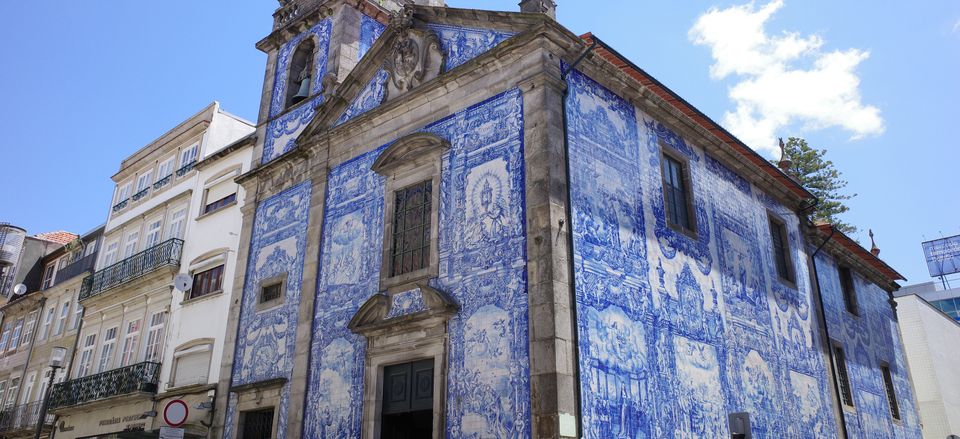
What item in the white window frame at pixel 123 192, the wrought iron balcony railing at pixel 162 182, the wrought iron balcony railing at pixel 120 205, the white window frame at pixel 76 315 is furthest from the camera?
the white window frame at pixel 123 192

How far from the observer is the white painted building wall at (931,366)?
20.7 metres

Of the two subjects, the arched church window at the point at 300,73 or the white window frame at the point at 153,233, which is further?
the white window frame at the point at 153,233

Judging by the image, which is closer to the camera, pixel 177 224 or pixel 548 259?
pixel 548 259

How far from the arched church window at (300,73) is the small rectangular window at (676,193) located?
7.33 meters

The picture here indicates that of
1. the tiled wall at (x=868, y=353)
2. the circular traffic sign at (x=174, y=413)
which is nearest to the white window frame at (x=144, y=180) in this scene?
the circular traffic sign at (x=174, y=413)

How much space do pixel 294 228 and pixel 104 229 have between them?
11.2 metres

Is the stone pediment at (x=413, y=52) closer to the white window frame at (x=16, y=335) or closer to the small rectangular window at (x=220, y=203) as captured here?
the small rectangular window at (x=220, y=203)

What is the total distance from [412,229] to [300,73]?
6542 millimetres

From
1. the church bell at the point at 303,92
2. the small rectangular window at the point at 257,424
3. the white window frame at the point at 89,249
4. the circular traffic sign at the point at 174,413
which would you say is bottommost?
the circular traffic sign at the point at 174,413

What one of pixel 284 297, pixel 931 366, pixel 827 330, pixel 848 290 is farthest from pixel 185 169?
pixel 931 366

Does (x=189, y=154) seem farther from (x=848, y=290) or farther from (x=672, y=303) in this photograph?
(x=848, y=290)

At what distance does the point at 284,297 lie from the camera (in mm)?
12836

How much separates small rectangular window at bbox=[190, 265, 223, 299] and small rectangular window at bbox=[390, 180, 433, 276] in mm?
5383

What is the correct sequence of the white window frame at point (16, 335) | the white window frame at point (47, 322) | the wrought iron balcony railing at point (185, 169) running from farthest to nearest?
the white window frame at point (16, 335), the white window frame at point (47, 322), the wrought iron balcony railing at point (185, 169)
